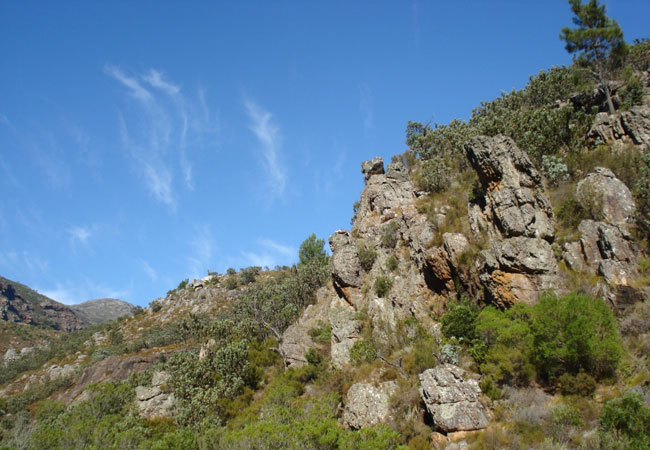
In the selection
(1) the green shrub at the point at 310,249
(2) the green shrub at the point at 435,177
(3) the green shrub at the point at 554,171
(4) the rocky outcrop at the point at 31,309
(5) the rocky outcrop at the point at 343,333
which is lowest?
(5) the rocky outcrop at the point at 343,333

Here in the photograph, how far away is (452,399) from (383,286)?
1365 centimetres

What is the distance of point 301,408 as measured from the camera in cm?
2231

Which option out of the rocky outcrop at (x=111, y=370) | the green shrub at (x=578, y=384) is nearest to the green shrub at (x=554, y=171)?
the green shrub at (x=578, y=384)

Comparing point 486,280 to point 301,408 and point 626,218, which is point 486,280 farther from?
point 301,408

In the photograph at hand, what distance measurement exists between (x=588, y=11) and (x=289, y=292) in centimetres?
4561

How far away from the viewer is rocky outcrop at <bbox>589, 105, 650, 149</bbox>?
84.6 feet

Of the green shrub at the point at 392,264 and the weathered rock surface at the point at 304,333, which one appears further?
the weathered rock surface at the point at 304,333

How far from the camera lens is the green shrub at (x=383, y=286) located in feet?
101

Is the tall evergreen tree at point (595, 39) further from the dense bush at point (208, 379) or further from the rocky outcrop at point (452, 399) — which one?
the dense bush at point (208, 379)

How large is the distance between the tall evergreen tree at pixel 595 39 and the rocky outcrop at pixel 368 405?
121 ft

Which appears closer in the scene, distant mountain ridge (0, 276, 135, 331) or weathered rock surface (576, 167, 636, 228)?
weathered rock surface (576, 167, 636, 228)

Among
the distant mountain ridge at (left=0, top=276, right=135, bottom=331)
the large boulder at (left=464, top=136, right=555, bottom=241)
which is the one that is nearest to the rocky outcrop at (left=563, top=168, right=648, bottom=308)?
the large boulder at (left=464, top=136, right=555, bottom=241)

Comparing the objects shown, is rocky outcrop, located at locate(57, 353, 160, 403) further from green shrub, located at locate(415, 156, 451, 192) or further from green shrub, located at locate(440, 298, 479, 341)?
green shrub, located at locate(440, 298, 479, 341)

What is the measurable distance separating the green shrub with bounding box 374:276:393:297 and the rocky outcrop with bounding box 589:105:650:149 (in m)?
19.2
